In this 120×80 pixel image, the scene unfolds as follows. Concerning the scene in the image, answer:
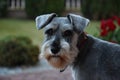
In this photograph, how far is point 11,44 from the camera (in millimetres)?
11055

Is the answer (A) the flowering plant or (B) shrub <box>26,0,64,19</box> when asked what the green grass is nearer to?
(B) shrub <box>26,0,64,19</box>

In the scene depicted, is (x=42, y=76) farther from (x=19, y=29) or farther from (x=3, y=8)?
(x=3, y=8)

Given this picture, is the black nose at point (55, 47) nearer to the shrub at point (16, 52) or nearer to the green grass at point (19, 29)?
the shrub at point (16, 52)

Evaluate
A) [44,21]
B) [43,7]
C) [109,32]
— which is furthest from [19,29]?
[44,21]

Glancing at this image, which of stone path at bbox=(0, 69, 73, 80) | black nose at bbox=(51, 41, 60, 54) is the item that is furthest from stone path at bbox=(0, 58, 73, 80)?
black nose at bbox=(51, 41, 60, 54)

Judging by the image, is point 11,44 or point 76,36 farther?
point 11,44

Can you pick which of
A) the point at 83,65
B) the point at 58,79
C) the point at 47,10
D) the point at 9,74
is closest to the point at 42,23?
the point at 83,65

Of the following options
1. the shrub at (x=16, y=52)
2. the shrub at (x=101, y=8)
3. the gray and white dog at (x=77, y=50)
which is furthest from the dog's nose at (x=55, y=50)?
the shrub at (x=101, y=8)

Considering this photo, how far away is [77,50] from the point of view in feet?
13.0

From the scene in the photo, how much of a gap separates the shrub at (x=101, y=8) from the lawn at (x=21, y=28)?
205 centimetres

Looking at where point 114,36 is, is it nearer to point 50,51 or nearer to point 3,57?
point 3,57

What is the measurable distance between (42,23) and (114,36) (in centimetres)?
457

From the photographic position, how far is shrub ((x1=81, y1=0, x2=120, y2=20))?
72.2 ft

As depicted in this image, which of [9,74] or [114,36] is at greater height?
[114,36]
